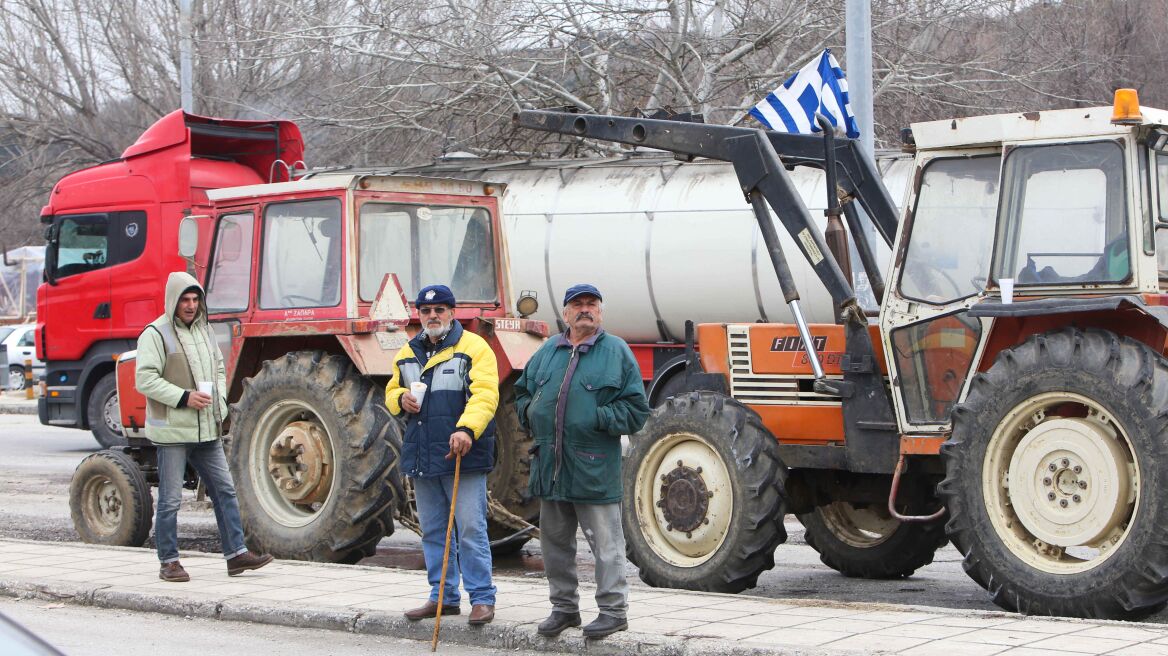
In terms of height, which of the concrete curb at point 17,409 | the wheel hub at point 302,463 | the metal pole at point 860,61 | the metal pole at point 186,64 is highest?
the metal pole at point 186,64

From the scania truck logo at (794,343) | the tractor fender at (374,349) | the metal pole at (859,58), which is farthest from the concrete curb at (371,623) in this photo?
the metal pole at (859,58)

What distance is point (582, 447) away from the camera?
748cm

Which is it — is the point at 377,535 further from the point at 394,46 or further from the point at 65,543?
the point at 394,46

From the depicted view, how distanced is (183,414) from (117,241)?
8471mm

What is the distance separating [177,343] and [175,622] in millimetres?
1894

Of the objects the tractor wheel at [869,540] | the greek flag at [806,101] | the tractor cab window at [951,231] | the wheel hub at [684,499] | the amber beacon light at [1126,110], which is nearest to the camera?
the amber beacon light at [1126,110]

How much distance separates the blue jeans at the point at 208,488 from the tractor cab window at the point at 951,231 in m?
4.30

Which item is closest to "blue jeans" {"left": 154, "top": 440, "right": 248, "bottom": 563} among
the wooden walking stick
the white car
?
the wooden walking stick

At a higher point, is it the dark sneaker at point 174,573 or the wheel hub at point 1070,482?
the wheel hub at point 1070,482

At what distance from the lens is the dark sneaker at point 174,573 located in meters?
9.58

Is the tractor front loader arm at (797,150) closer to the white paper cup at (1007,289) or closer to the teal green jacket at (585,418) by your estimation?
the white paper cup at (1007,289)

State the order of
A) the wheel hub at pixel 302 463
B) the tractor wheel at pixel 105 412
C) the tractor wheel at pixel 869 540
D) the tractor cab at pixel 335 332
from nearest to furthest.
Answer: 1. the tractor wheel at pixel 869 540
2. the tractor cab at pixel 335 332
3. the wheel hub at pixel 302 463
4. the tractor wheel at pixel 105 412

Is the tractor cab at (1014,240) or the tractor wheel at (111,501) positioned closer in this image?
the tractor cab at (1014,240)

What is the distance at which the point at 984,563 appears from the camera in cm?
784
